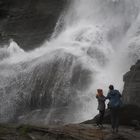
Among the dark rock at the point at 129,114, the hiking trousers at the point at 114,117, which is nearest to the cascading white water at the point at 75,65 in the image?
the dark rock at the point at 129,114

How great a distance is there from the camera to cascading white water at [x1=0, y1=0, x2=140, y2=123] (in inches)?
1195

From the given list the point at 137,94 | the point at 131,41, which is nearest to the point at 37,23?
the point at 131,41

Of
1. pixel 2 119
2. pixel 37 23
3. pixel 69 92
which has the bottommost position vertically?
pixel 2 119

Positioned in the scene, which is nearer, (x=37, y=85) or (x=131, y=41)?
(x=37, y=85)

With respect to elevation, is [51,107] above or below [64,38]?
below

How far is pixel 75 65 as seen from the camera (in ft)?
111

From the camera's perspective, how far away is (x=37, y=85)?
32.2 metres

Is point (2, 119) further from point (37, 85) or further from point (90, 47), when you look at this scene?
point (90, 47)

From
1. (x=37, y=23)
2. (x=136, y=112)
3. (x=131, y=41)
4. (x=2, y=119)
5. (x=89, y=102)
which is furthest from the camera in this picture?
(x=37, y=23)

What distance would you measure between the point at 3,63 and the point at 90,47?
940 cm

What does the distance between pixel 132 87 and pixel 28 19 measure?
29522 millimetres

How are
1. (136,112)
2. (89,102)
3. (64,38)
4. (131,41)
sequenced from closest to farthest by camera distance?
(136,112), (89,102), (131,41), (64,38)

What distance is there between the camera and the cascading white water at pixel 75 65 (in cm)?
3034

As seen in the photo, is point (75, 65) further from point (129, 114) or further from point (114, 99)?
point (114, 99)
